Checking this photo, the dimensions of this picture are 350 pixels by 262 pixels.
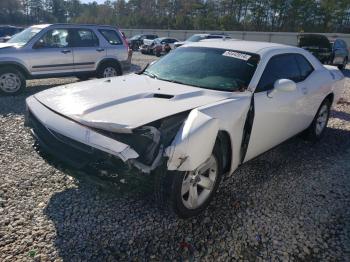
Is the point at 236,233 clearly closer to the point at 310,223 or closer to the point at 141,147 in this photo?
the point at 310,223

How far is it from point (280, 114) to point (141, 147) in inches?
80.6

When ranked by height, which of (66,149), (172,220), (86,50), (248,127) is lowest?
(172,220)

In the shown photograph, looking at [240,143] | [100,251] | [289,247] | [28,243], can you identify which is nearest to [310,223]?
[289,247]

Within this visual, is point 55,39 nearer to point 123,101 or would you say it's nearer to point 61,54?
point 61,54

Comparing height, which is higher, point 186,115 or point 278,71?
point 278,71

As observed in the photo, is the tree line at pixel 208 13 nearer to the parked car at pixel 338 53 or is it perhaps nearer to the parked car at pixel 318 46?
the parked car at pixel 338 53

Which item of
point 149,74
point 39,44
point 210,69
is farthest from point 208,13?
point 210,69

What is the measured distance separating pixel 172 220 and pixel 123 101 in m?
1.23

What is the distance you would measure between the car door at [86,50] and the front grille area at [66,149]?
20.0 feet

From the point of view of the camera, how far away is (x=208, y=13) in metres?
57.6

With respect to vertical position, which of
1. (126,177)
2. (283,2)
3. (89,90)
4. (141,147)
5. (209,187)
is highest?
(283,2)

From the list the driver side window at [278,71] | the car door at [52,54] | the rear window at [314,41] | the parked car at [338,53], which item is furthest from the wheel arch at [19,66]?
the parked car at [338,53]

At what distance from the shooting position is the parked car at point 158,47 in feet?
72.9

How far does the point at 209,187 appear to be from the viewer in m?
3.02
